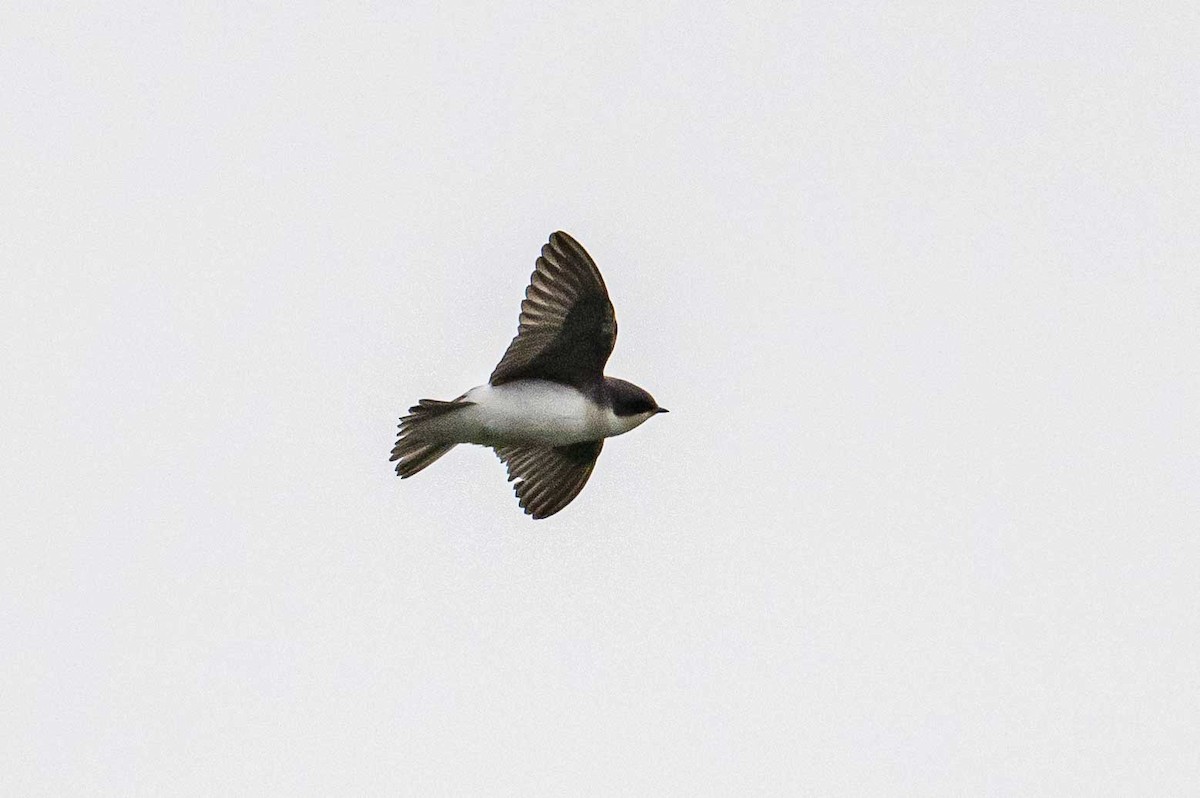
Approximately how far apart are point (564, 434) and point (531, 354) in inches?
16.9

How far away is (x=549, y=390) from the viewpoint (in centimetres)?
1272

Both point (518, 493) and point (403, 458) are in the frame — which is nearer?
point (403, 458)

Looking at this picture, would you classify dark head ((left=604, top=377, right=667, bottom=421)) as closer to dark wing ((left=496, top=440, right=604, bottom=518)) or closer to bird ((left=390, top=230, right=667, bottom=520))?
bird ((left=390, top=230, right=667, bottom=520))

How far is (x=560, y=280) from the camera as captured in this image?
12359 mm

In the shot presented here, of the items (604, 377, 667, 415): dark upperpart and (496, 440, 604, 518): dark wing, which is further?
(496, 440, 604, 518): dark wing

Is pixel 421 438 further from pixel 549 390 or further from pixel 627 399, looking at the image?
pixel 627 399

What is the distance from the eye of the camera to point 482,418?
12602 mm

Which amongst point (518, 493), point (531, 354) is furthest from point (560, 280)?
point (518, 493)

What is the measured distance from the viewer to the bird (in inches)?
487

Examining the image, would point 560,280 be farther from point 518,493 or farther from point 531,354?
point 518,493

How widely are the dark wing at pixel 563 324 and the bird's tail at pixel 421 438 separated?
1.22ft

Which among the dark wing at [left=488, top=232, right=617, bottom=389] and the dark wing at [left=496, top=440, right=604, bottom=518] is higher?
the dark wing at [left=488, top=232, right=617, bottom=389]

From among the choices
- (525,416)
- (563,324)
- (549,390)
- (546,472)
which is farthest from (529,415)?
(546,472)

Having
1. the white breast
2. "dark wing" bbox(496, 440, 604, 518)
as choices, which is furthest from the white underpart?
"dark wing" bbox(496, 440, 604, 518)
